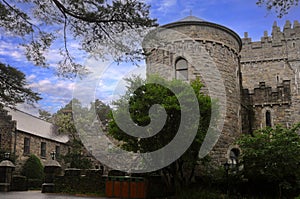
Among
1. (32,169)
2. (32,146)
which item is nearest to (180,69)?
(32,169)

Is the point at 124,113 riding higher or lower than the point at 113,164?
higher

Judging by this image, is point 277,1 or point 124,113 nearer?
point 277,1

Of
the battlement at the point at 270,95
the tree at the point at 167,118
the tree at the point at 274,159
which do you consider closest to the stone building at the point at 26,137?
the tree at the point at 167,118

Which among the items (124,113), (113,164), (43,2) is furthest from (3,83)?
(113,164)

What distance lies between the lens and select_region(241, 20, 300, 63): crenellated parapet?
34478mm

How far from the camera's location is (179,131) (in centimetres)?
1711

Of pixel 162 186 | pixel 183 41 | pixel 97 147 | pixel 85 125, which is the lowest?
pixel 162 186

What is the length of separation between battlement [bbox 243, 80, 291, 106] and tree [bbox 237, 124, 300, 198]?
7.54 metres

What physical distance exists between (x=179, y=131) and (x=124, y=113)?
2.83 meters

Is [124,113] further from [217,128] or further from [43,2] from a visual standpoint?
[43,2]

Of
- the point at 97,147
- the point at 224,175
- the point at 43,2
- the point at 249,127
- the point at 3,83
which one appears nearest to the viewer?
the point at 43,2

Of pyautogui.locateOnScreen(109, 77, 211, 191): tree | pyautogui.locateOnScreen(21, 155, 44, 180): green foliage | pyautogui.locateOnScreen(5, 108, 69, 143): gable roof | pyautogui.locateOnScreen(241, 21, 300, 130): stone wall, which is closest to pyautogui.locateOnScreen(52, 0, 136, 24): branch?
pyautogui.locateOnScreen(109, 77, 211, 191): tree

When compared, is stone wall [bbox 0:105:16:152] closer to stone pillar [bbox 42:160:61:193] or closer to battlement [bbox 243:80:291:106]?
stone pillar [bbox 42:160:61:193]

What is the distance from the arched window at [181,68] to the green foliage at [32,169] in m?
13.7
